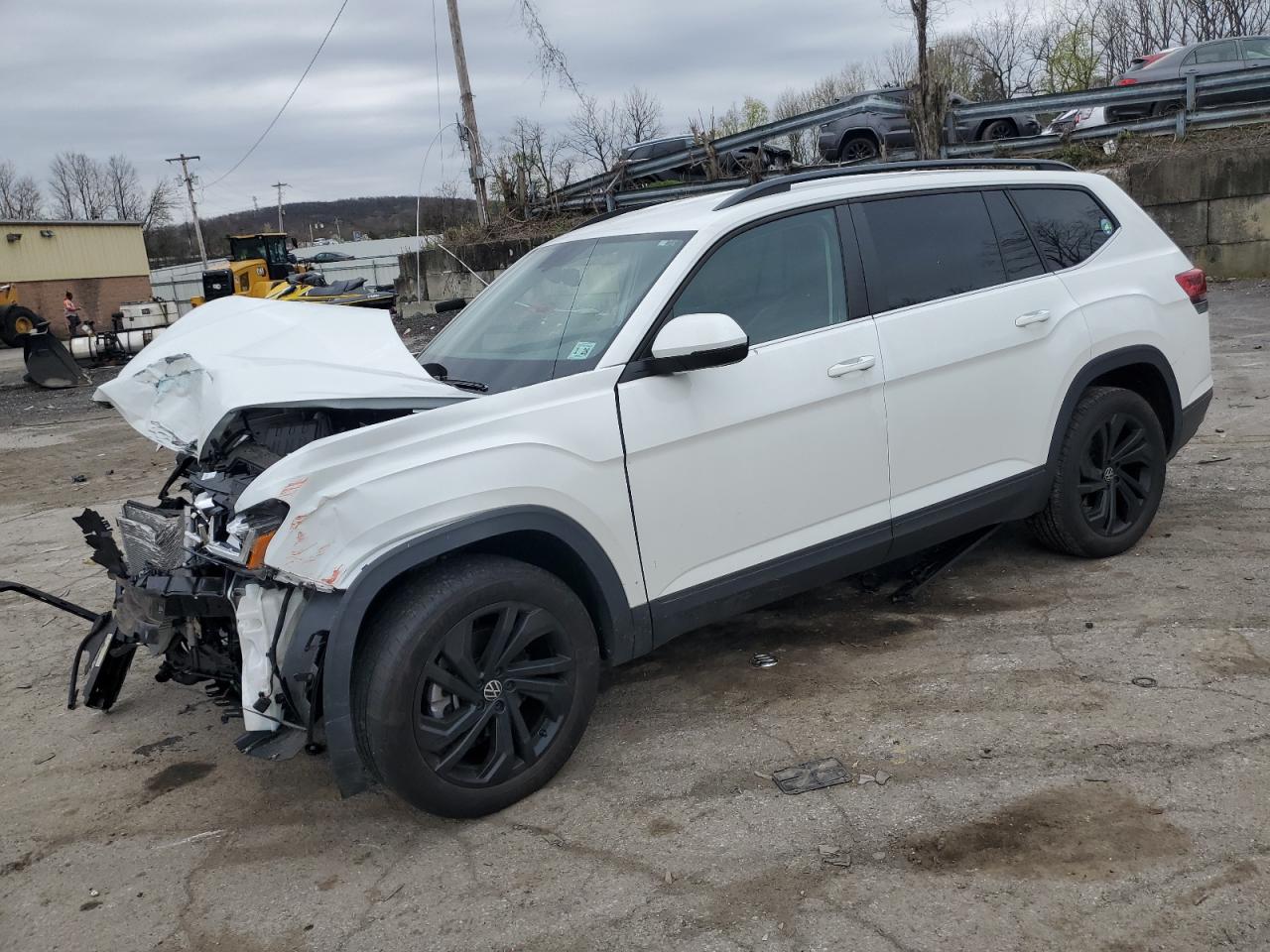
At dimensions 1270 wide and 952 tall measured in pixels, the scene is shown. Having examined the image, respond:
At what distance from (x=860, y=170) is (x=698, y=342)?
1564 mm

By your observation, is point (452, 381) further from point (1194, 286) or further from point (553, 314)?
point (1194, 286)

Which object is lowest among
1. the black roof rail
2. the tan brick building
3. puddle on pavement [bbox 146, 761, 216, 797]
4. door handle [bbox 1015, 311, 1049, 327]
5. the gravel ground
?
the gravel ground

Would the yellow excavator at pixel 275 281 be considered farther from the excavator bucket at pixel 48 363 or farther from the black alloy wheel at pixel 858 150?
the black alloy wheel at pixel 858 150

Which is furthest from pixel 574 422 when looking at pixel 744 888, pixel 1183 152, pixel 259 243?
pixel 259 243

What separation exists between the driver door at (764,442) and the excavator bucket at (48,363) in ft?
62.8

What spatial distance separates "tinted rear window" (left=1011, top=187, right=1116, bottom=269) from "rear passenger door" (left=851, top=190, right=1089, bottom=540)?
99 millimetres

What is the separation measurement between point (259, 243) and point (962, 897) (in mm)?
31906

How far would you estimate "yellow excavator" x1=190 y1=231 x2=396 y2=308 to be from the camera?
2072cm

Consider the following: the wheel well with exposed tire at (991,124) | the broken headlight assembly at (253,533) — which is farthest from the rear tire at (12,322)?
the broken headlight assembly at (253,533)

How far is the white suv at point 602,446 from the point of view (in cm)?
309

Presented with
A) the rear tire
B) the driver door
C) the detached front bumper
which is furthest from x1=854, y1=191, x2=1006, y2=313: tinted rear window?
the rear tire

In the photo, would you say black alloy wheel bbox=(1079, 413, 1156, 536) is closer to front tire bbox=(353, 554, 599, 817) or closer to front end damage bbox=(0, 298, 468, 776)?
front tire bbox=(353, 554, 599, 817)

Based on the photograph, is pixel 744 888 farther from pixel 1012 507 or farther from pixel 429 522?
pixel 1012 507

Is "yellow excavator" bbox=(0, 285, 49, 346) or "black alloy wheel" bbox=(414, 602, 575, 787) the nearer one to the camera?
"black alloy wheel" bbox=(414, 602, 575, 787)
